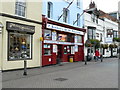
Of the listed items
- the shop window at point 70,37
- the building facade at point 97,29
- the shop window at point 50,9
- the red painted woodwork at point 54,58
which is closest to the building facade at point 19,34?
the shop window at point 50,9

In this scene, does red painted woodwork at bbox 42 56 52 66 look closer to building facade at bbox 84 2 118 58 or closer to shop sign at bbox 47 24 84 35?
shop sign at bbox 47 24 84 35

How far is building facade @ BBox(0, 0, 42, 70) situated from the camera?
12077 millimetres

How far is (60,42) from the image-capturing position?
1834 cm

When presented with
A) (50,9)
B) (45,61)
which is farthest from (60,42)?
(50,9)

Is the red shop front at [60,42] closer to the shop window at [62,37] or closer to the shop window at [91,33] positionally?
the shop window at [62,37]

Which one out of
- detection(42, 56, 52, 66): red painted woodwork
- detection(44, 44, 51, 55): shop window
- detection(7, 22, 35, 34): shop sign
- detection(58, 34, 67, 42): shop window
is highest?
detection(7, 22, 35, 34): shop sign

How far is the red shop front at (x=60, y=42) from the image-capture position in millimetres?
15961

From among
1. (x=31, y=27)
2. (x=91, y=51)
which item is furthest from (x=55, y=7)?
(x=91, y=51)

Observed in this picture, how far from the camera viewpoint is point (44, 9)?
16.2 meters

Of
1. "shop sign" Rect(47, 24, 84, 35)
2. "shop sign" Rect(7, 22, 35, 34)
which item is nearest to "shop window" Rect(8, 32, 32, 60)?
"shop sign" Rect(7, 22, 35, 34)

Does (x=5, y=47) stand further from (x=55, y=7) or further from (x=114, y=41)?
(x=114, y=41)

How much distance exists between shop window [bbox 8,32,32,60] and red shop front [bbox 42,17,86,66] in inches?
68.4

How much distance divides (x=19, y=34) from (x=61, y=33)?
6.62m

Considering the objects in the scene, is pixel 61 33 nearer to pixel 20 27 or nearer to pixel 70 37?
pixel 70 37
